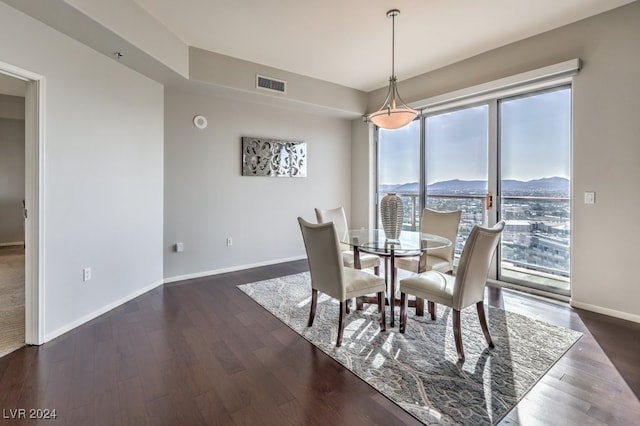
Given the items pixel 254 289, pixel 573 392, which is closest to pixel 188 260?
pixel 254 289

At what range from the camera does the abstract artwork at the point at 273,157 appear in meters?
4.56

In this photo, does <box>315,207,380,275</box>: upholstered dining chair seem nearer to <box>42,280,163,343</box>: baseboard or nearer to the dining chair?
the dining chair

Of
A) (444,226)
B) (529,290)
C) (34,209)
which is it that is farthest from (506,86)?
(34,209)

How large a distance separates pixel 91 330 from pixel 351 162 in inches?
175

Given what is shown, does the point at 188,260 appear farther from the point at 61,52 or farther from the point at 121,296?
the point at 61,52

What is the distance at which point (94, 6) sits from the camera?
7.76ft

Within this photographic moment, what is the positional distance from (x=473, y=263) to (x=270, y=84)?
339 cm

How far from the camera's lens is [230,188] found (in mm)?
4473

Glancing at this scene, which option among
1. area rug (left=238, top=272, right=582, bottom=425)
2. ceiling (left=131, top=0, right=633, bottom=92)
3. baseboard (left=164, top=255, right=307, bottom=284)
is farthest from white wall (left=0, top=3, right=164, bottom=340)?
area rug (left=238, top=272, right=582, bottom=425)

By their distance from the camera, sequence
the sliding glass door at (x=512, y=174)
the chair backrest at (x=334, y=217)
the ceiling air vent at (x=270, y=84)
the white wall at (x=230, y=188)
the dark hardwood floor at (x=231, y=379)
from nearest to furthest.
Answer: the dark hardwood floor at (x=231, y=379)
the sliding glass door at (x=512, y=174)
the chair backrest at (x=334, y=217)
the white wall at (x=230, y=188)
the ceiling air vent at (x=270, y=84)

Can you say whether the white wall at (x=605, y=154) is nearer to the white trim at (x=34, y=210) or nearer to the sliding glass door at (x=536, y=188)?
the sliding glass door at (x=536, y=188)

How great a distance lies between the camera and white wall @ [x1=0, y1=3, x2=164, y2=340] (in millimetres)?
2510

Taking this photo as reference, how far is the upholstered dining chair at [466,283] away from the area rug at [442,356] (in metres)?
0.19

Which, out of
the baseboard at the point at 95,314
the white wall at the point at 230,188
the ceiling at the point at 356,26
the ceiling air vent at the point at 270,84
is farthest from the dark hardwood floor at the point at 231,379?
the ceiling air vent at the point at 270,84
